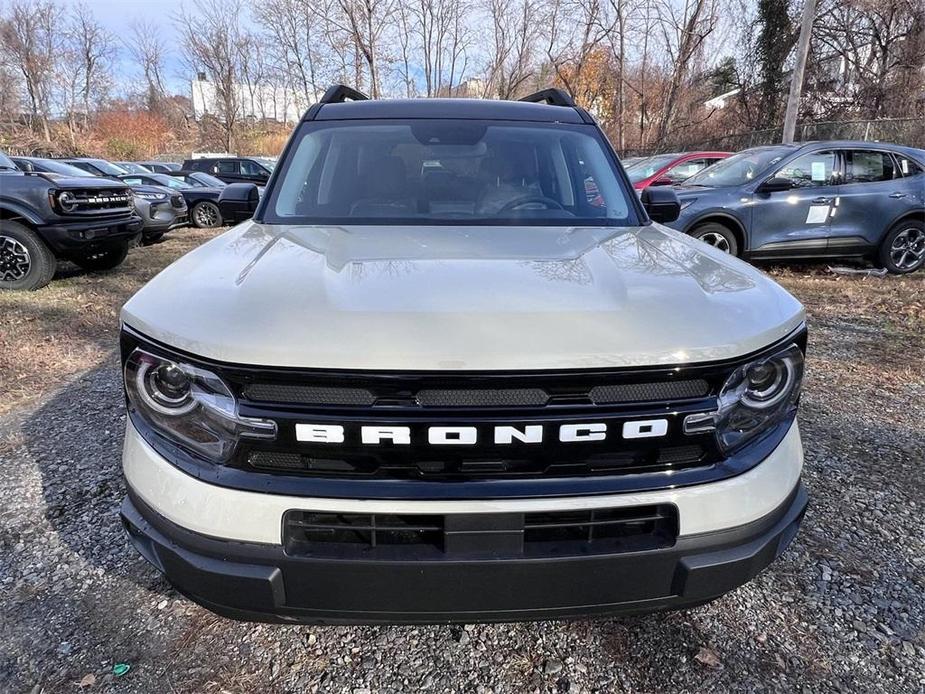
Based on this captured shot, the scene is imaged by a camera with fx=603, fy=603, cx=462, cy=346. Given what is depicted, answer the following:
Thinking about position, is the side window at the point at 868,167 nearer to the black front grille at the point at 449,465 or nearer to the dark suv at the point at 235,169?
the black front grille at the point at 449,465

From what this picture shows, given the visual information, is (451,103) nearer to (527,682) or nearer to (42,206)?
(527,682)

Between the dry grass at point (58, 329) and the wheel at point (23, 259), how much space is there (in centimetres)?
19

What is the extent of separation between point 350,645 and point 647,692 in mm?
920

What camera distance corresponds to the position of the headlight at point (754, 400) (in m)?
1.46

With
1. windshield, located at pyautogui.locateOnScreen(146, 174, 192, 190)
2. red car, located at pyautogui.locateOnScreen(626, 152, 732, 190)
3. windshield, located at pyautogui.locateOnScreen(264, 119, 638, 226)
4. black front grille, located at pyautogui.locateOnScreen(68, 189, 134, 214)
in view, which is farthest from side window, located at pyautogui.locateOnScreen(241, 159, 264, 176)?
windshield, located at pyautogui.locateOnScreen(264, 119, 638, 226)

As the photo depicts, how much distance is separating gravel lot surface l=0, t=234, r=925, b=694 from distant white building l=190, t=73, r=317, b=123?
3657 cm

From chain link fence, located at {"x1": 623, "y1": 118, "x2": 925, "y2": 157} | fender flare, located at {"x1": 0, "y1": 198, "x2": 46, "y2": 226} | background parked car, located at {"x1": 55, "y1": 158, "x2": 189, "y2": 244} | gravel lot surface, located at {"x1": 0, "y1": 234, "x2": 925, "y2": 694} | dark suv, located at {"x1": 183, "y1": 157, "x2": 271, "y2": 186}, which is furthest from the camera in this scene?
dark suv, located at {"x1": 183, "y1": 157, "x2": 271, "y2": 186}

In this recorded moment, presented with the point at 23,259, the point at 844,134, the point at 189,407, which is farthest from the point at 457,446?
the point at 844,134

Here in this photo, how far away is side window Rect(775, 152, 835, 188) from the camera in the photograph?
24.3 ft

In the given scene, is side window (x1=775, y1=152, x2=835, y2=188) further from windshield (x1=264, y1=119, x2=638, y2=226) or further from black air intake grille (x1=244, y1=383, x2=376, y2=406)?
black air intake grille (x1=244, y1=383, x2=376, y2=406)

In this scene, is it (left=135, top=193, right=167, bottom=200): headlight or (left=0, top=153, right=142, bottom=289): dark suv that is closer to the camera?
(left=0, top=153, right=142, bottom=289): dark suv

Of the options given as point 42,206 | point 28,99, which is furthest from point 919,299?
point 28,99

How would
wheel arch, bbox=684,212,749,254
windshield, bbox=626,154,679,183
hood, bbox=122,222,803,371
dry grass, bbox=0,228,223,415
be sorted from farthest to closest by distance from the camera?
windshield, bbox=626,154,679,183, wheel arch, bbox=684,212,749,254, dry grass, bbox=0,228,223,415, hood, bbox=122,222,803,371

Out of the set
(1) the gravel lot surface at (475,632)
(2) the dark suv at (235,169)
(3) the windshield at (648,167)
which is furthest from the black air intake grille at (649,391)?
(2) the dark suv at (235,169)
